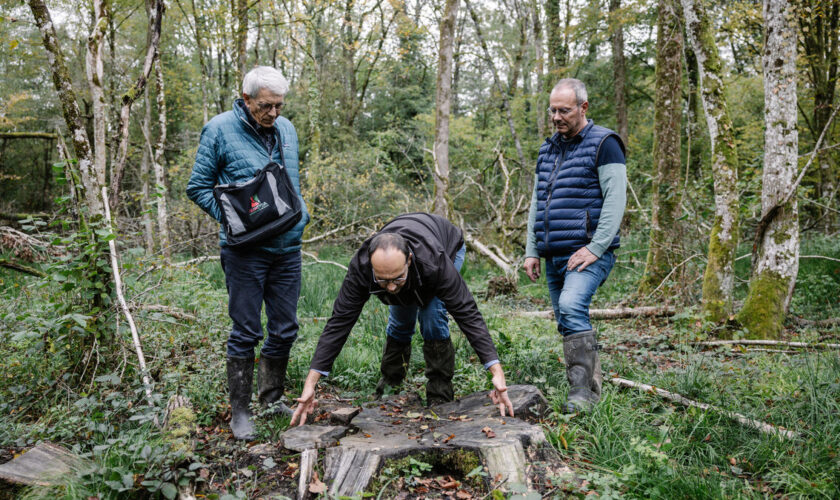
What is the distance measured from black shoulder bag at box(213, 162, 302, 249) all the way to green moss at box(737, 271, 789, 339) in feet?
14.4

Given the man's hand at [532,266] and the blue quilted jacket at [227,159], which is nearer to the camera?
the blue quilted jacket at [227,159]

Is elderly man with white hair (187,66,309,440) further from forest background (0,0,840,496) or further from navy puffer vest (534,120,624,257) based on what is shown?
navy puffer vest (534,120,624,257)

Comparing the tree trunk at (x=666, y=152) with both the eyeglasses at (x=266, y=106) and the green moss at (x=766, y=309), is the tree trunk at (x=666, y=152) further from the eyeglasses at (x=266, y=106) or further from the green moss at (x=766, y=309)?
the eyeglasses at (x=266, y=106)

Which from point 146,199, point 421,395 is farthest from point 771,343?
point 146,199

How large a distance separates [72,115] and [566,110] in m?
3.40

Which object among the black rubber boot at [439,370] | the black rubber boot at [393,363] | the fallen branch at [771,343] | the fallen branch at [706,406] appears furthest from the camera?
the fallen branch at [771,343]

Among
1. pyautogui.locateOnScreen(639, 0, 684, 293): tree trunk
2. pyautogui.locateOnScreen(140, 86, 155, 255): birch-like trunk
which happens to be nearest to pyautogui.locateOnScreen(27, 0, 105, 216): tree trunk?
pyautogui.locateOnScreen(140, 86, 155, 255): birch-like trunk

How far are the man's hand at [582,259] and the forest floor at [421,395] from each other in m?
0.82

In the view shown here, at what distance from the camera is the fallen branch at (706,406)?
8.64 feet

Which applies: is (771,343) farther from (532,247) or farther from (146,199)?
(146,199)

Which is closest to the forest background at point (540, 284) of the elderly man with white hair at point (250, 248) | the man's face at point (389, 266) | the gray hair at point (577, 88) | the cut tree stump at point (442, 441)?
the cut tree stump at point (442, 441)

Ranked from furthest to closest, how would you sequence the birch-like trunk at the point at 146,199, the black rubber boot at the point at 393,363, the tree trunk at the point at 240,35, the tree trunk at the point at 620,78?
1. the tree trunk at the point at 620,78
2. the tree trunk at the point at 240,35
3. the birch-like trunk at the point at 146,199
4. the black rubber boot at the point at 393,363

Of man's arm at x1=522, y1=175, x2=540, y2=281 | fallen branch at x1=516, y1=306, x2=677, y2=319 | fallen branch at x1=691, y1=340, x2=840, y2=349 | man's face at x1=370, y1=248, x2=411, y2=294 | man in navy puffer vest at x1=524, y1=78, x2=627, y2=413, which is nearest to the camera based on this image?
man's face at x1=370, y1=248, x2=411, y2=294

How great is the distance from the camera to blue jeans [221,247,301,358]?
3.07 meters
